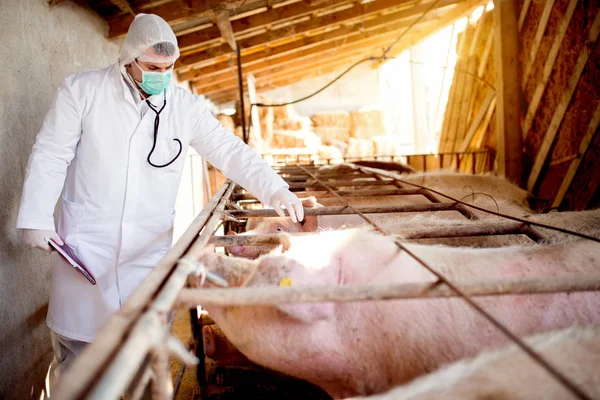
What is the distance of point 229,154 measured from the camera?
113 inches

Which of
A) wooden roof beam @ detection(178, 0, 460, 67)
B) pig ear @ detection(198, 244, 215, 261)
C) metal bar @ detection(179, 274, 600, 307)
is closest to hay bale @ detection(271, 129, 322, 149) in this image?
wooden roof beam @ detection(178, 0, 460, 67)

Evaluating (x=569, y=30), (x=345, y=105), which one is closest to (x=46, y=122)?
(x=569, y=30)

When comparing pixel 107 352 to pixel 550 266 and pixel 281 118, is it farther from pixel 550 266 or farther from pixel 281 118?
pixel 281 118

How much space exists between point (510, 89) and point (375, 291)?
5.78 metres

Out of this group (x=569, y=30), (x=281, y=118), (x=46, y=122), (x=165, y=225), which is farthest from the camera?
Answer: (x=281, y=118)

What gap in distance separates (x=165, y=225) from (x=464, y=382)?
2109mm

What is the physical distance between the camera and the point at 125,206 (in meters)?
2.50

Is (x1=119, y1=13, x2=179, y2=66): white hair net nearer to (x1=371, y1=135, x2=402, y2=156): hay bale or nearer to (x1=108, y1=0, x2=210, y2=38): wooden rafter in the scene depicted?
(x1=108, y1=0, x2=210, y2=38): wooden rafter

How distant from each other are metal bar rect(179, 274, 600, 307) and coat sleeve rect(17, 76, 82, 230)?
133cm

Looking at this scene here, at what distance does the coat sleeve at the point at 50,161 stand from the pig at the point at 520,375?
6.10 ft

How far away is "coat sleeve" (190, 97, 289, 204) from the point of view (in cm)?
276

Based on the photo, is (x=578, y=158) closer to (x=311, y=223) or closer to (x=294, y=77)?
(x=311, y=223)

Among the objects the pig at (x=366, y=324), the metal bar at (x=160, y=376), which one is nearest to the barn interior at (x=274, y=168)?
the metal bar at (x=160, y=376)

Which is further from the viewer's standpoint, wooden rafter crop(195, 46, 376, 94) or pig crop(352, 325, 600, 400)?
wooden rafter crop(195, 46, 376, 94)
